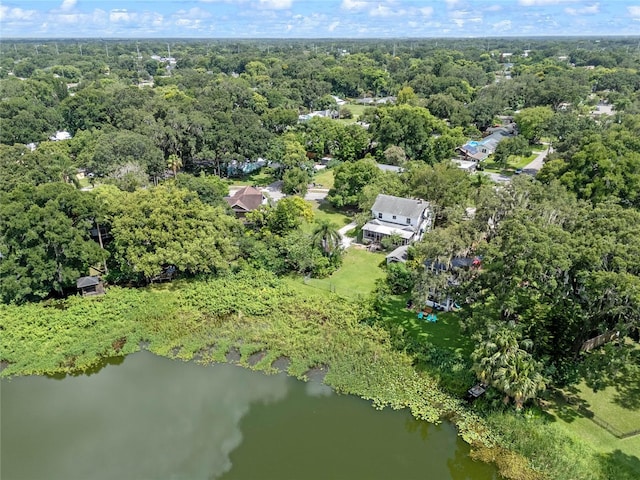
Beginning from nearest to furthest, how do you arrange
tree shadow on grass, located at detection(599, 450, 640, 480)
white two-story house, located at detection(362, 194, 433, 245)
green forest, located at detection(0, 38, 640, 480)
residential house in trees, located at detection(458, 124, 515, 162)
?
tree shadow on grass, located at detection(599, 450, 640, 480) → green forest, located at detection(0, 38, 640, 480) → white two-story house, located at detection(362, 194, 433, 245) → residential house in trees, located at detection(458, 124, 515, 162)

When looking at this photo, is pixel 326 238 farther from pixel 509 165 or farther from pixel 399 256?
pixel 509 165

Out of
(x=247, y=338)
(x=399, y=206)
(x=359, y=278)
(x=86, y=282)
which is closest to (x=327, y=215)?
(x=399, y=206)

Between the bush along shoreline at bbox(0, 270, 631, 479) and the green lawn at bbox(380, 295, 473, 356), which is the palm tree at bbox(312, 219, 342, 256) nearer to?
the bush along shoreline at bbox(0, 270, 631, 479)

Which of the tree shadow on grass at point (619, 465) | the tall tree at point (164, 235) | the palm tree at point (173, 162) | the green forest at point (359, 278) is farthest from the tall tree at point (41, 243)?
the tree shadow on grass at point (619, 465)

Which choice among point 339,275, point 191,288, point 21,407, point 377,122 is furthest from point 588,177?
point 21,407

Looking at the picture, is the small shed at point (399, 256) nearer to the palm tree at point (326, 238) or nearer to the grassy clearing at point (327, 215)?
the palm tree at point (326, 238)

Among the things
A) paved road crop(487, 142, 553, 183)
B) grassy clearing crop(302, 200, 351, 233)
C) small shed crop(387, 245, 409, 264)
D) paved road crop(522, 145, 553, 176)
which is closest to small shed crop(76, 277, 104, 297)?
grassy clearing crop(302, 200, 351, 233)
